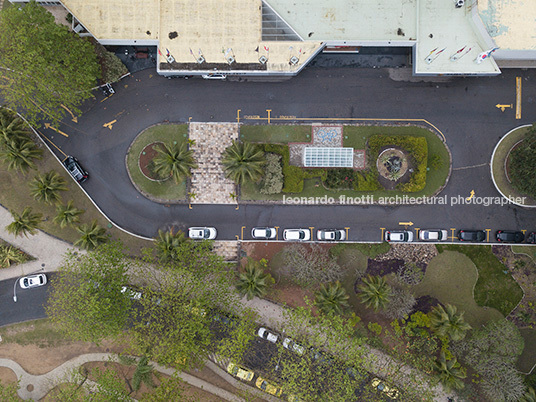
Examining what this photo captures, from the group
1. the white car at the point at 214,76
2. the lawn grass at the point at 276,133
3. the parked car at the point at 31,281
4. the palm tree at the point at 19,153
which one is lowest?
the parked car at the point at 31,281

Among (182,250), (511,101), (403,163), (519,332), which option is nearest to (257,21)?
(403,163)

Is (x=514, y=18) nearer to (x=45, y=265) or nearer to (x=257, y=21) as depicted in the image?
(x=257, y=21)

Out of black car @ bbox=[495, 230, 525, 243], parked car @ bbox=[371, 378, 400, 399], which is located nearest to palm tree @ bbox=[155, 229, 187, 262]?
parked car @ bbox=[371, 378, 400, 399]

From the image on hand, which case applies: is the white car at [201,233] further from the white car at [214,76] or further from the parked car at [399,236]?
the parked car at [399,236]

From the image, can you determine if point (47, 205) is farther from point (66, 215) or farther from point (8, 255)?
point (8, 255)

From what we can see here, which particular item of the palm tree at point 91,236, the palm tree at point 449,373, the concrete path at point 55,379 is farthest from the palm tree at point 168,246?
the palm tree at point 449,373

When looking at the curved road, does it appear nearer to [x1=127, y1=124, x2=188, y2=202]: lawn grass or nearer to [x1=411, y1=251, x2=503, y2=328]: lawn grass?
[x1=127, y1=124, x2=188, y2=202]: lawn grass

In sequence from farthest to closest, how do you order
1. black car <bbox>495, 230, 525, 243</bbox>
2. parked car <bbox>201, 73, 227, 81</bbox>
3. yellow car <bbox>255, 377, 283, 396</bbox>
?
black car <bbox>495, 230, 525, 243</bbox> → parked car <bbox>201, 73, 227, 81</bbox> → yellow car <bbox>255, 377, 283, 396</bbox>

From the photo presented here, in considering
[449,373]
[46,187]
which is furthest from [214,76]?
[449,373]
